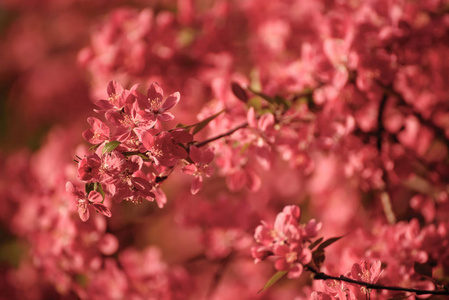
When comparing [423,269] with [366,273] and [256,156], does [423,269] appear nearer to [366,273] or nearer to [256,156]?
[366,273]

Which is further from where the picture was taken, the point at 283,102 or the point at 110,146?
the point at 283,102

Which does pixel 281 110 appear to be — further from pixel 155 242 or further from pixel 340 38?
pixel 155 242

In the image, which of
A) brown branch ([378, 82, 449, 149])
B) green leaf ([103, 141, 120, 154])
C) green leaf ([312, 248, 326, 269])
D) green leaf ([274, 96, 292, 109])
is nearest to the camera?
green leaf ([103, 141, 120, 154])

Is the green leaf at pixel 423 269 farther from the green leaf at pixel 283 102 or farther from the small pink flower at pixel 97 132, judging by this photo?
the small pink flower at pixel 97 132

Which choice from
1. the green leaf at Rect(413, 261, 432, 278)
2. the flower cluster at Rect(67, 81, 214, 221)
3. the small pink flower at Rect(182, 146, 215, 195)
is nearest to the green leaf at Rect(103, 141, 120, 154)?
the flower cluster at Rect(67, 81, 214, 221)

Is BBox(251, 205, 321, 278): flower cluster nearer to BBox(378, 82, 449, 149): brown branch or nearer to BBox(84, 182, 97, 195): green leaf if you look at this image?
BBox(84, 182, 97, 195): green leaf

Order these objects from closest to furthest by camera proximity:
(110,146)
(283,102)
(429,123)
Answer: (110,146) < (283,102) < (429,123)

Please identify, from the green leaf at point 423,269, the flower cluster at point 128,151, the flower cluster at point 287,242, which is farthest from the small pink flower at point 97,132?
the green leaf at point 423,269

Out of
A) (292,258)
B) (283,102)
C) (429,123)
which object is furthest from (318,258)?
(429,123)

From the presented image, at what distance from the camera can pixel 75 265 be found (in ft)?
3.34

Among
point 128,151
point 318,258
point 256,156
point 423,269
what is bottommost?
point 423,269

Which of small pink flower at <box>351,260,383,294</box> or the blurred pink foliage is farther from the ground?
the blurred pink foliage

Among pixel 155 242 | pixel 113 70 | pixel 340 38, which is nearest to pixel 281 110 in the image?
pixel 340 38

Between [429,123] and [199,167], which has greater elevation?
[199,167]
